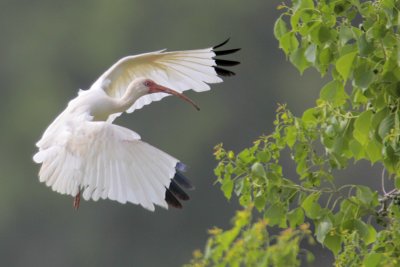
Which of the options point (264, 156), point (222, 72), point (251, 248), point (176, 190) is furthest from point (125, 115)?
point (251, 248)

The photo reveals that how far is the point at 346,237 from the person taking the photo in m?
7.26

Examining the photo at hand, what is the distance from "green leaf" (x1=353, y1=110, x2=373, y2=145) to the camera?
7176 mm

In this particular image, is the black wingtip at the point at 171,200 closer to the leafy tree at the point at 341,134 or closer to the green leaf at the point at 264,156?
the leafy tree at the point at 341,134

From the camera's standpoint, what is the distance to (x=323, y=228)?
286 inches

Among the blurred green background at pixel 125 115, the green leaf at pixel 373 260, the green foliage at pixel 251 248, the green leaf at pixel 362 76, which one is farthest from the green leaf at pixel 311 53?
the blurred green background at pixel 125 115

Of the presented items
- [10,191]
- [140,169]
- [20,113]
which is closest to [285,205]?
[140,169]

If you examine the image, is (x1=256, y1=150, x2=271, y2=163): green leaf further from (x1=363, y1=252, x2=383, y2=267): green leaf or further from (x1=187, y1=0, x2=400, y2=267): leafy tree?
(x1=363, y1=252, x2=383, y2=267): green leaf

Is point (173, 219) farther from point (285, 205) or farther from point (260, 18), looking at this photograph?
point (285, 205)

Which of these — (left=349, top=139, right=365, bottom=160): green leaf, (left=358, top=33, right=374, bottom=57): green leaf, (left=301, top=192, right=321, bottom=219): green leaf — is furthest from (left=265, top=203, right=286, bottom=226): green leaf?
(left=358, top=33, right=374, bottom=57): green leaf

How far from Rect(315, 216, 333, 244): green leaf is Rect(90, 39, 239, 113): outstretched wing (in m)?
3.62

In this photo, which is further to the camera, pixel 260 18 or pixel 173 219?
pixel 260 18

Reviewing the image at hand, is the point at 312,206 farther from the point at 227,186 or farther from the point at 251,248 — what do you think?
the point at 251,248

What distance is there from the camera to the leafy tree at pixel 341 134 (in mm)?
7105

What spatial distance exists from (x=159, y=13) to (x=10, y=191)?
9457 millimetres
